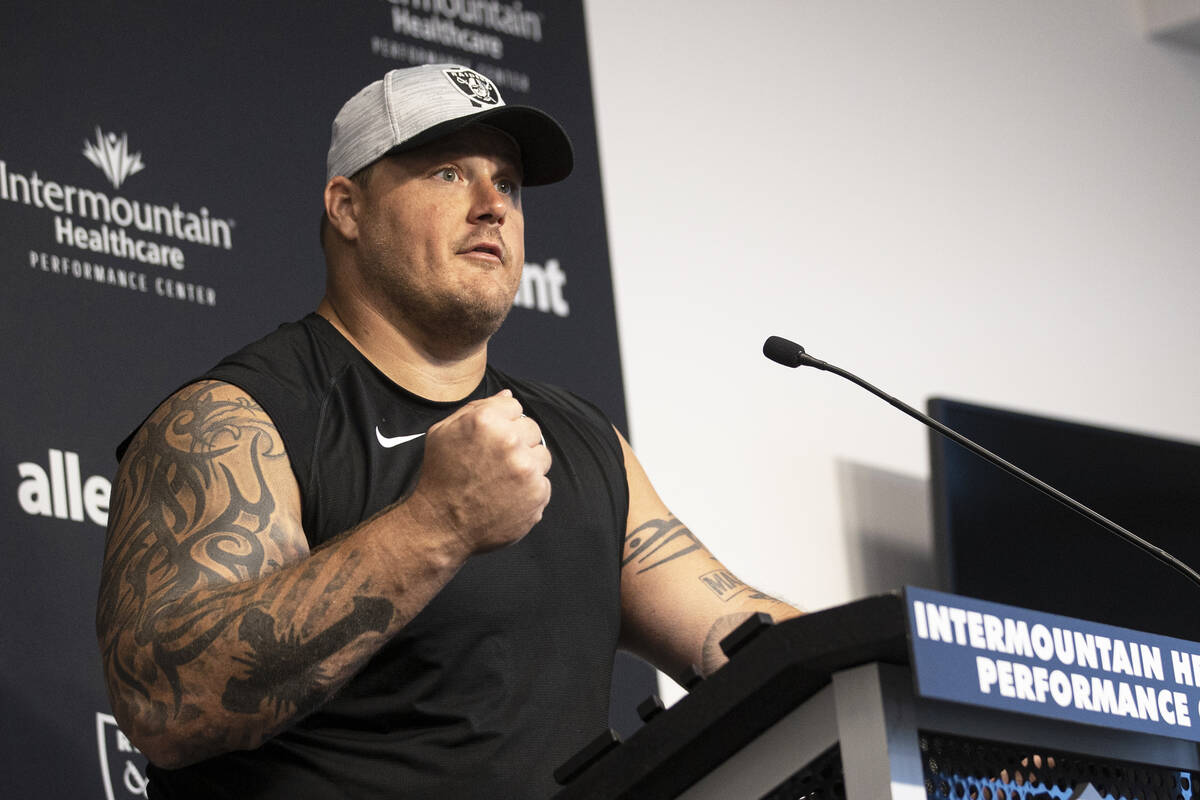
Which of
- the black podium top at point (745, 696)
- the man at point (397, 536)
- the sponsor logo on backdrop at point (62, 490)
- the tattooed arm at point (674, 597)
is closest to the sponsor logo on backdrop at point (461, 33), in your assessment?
the sponsor logo on backdrop at point (62, 490)

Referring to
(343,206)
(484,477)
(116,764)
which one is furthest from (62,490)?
(484,477)

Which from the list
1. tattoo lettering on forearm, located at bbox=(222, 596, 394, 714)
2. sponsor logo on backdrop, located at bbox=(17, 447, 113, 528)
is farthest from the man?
sponsor logo on backdrop, located at bbox=(17, 447, 113, 528)

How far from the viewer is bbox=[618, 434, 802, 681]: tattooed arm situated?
5.75 ft

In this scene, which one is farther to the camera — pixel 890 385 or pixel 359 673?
pixel 890 385

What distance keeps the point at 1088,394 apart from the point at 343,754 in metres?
2.93

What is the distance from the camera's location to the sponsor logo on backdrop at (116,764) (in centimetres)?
222

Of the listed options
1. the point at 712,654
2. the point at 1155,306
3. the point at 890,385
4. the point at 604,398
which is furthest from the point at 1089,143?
the point at 712,654

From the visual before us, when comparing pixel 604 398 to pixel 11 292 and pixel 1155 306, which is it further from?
pixel 1155 306

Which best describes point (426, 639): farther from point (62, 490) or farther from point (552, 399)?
point (62, 490)

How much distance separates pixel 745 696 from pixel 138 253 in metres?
1.68

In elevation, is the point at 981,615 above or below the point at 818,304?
below

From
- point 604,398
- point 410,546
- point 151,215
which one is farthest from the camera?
point 604,398

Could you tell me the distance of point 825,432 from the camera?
3479 mm

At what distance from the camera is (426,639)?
153 centimetres
